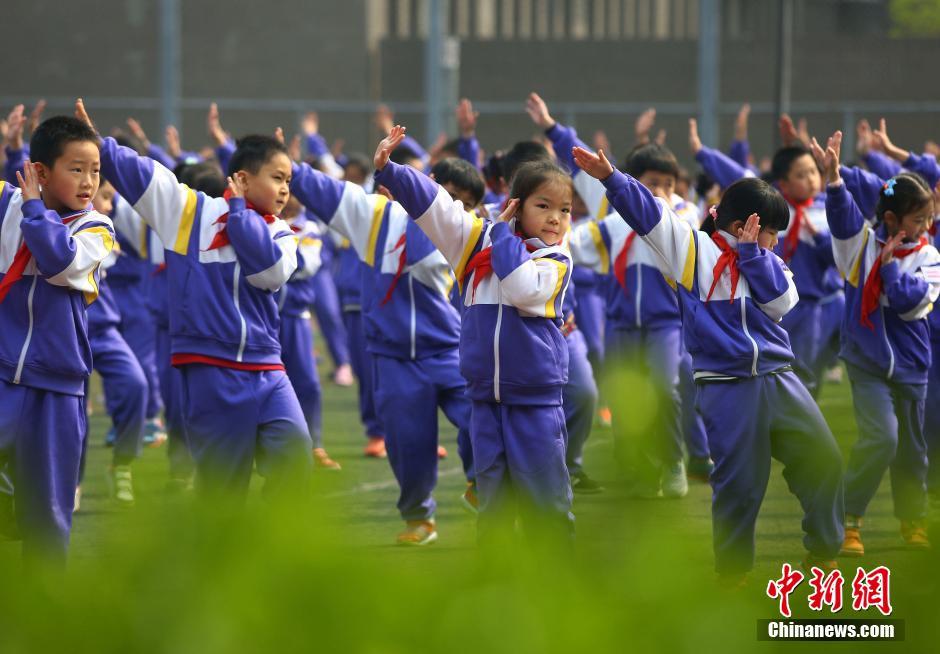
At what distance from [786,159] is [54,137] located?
16.8 ft

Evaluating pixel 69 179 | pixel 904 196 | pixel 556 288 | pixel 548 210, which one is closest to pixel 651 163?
pixel 904 196

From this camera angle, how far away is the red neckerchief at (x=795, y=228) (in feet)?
31.3

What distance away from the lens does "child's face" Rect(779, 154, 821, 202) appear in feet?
30.3

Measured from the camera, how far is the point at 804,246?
390 inches

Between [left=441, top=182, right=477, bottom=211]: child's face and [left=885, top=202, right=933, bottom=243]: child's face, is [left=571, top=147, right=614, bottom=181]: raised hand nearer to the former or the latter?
[left=441, top=182, right=477, bottom=211]: child's face

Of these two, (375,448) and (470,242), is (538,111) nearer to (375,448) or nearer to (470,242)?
(470,242)

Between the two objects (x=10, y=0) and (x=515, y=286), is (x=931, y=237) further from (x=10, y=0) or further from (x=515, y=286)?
(x=10, y=0)

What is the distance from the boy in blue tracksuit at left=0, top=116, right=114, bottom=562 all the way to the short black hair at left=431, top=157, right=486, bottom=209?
1899 mm

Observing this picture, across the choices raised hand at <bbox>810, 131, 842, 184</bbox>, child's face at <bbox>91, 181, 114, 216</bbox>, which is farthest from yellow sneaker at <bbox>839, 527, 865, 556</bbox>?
child's face at <bbox>91, 181, 114, 216</bbox>

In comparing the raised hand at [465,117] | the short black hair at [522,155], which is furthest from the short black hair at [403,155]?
the short black hair at [522,155]

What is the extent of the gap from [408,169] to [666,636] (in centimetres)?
403

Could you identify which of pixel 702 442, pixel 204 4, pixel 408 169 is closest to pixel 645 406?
pixel 408 169

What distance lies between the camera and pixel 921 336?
710 centimetres

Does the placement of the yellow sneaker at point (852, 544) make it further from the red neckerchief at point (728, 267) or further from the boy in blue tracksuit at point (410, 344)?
the boy in blue tracksuit at point (410, 344)
